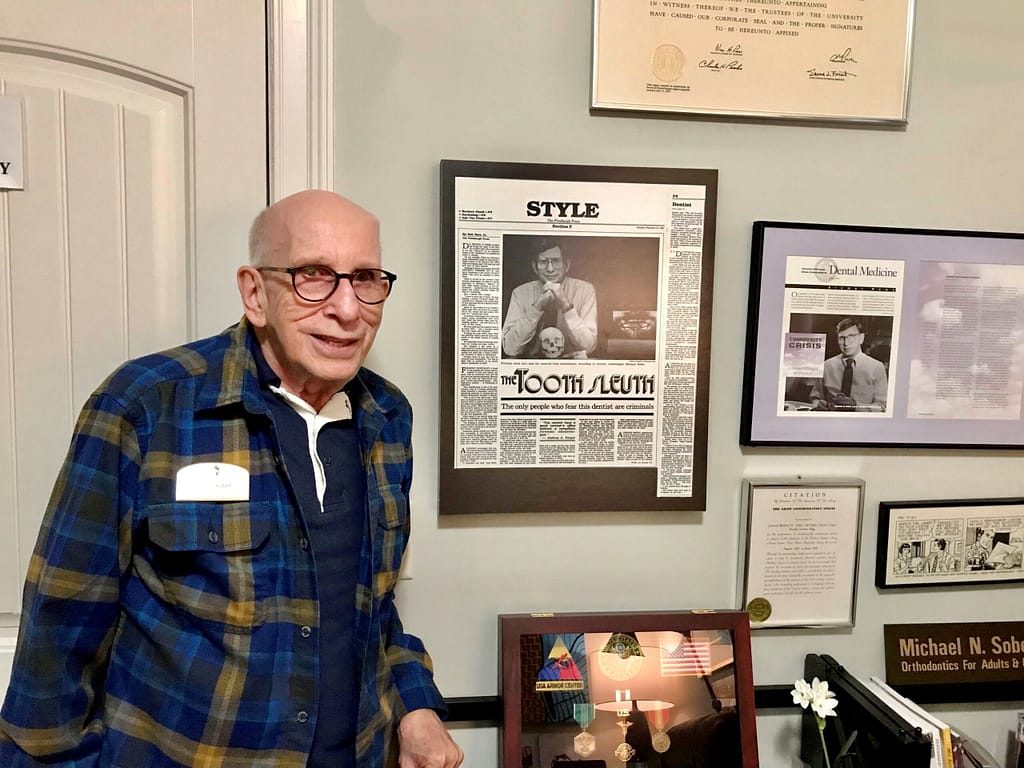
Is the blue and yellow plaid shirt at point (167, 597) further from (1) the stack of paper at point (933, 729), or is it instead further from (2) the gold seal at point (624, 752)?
(1) the stack of paper at point (933, 729)

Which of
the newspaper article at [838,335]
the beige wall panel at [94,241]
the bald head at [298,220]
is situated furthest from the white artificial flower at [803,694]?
→ the beige wall panel at [94,241]

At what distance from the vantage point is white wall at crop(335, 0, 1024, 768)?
1.15m

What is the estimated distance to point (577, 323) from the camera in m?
1.20

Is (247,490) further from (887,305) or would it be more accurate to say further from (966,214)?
(966,214)

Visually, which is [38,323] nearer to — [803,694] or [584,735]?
[584,735]

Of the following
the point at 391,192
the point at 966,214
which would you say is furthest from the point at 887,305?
the point at 391,192

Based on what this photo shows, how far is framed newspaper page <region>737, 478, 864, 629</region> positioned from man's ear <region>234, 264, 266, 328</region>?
890 mm

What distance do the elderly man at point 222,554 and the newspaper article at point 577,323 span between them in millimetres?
290

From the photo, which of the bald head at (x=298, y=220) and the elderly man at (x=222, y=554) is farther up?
the bald head at (x=298, y=220)

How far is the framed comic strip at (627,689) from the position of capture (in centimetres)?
120

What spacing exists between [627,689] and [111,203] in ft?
3.86

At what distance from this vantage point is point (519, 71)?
1.17 meters

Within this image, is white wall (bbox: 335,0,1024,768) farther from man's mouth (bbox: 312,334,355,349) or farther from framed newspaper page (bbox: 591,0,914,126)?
man's mouth (bbox: 312,334,355,349)
